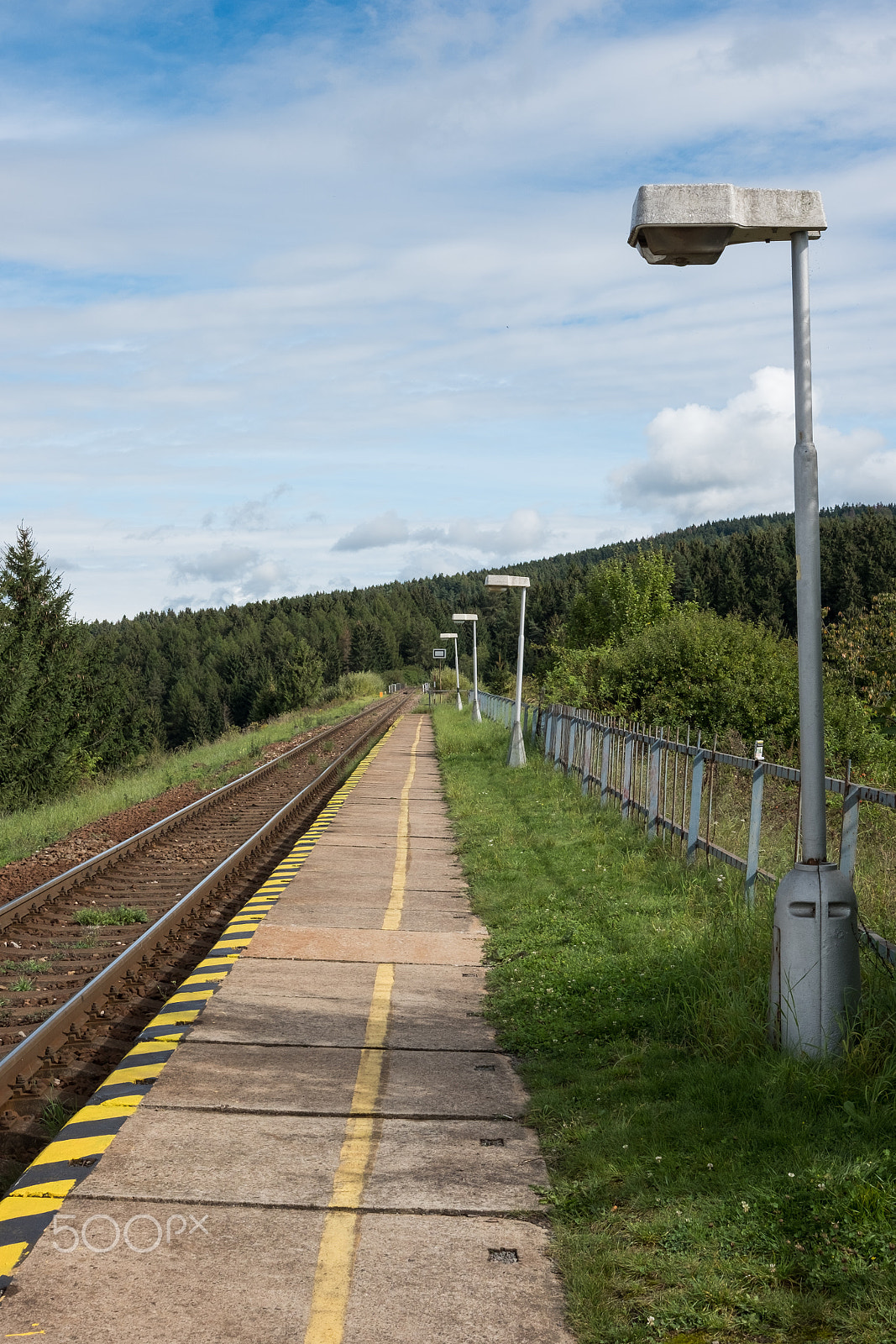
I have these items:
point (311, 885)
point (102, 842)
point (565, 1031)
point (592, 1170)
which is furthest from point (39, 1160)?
point (102, 842)

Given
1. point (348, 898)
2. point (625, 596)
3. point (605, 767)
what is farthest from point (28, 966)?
point (625, 596)

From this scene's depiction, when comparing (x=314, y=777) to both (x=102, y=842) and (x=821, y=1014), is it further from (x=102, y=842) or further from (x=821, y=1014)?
(x=821, y=1014)

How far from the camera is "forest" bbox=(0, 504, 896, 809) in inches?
1544

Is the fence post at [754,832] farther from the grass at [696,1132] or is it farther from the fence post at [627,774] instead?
the fence post at [627,774]

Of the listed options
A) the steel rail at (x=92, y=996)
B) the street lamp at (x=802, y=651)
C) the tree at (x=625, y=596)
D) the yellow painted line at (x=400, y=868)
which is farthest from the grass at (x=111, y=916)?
the tree at (x=625, y=596)

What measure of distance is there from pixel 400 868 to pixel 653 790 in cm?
309

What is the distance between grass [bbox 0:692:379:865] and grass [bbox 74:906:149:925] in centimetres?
510

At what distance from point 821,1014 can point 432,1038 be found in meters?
2.31

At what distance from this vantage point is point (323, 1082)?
18.9ft

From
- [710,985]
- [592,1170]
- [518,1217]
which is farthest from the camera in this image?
[710,985]

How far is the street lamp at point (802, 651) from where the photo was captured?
548 cm

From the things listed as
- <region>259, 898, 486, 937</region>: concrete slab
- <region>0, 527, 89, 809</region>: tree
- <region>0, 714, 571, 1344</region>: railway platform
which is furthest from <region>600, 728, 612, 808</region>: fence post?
<region>0, 527, 89, 809</region>: tree

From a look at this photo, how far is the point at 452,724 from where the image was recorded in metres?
41.6

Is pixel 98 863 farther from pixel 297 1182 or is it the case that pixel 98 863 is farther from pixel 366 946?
pixel 297 1182
